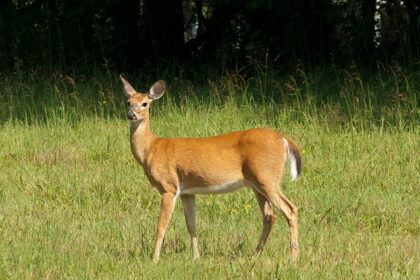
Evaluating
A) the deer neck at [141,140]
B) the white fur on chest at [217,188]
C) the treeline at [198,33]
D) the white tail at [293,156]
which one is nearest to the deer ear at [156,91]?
the deer neck at [141,140]

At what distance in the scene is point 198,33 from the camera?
53.1ft

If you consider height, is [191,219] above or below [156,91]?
below

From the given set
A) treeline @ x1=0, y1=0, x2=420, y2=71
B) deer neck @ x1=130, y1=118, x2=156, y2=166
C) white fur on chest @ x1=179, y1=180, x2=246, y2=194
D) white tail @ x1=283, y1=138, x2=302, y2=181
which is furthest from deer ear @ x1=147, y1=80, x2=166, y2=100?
treeline @ x1=0, y1=0, x2=420, y2=71

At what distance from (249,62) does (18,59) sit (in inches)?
122

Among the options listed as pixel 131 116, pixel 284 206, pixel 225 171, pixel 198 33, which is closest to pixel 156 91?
pixel 131 116

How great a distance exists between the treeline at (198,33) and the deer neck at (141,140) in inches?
274

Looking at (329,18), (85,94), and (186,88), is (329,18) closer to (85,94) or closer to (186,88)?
(186,88)

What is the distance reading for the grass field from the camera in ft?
21.2

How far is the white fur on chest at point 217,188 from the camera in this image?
685cm

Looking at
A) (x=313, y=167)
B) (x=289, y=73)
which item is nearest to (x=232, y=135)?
(x=313, y=167)

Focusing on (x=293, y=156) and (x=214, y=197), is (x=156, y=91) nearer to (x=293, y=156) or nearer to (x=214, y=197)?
(x=293, y=156)

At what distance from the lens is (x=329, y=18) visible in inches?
545

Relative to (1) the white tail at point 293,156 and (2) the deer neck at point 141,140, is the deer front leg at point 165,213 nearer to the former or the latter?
(2) the deer neck at point 141,140

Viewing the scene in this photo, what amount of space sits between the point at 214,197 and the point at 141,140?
137 centimetres
